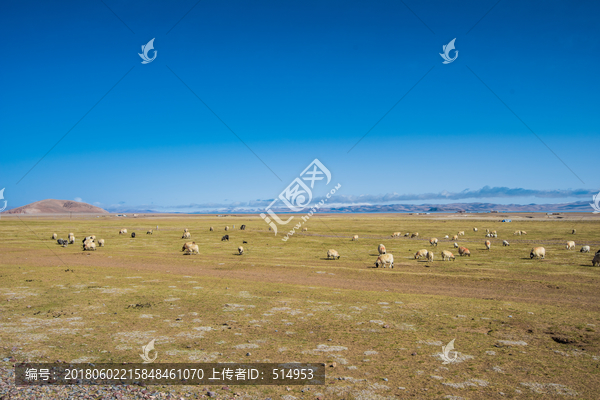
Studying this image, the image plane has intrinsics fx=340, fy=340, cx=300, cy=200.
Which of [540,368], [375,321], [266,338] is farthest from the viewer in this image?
[375,321]

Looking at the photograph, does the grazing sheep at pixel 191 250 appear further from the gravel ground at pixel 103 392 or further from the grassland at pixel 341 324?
the gravel ground at pixel 103 392

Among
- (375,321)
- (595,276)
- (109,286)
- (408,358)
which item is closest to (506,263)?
(595,276)

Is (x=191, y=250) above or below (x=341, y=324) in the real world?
above

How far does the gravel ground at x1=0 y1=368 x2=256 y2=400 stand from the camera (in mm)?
7039

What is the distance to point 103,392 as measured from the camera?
7.34 meters

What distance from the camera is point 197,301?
16.9 m

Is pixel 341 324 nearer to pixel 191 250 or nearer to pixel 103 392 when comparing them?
pixel 103 392

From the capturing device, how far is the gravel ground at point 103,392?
23.1 feet

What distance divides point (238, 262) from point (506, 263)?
995 inches

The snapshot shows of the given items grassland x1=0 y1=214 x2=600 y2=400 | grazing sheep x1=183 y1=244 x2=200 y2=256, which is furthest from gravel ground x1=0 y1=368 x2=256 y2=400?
grazing sheep x1=183 y1=244 x2=200 y2=256

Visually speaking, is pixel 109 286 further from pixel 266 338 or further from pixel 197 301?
pixel 266 338

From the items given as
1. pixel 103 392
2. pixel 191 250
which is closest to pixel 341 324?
pixel 103 392

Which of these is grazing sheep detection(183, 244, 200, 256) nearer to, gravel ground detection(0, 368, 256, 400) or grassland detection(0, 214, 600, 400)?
grassland detection(0, 214, 600, 400)

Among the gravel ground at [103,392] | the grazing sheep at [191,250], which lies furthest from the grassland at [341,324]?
the grazing sheep at [191,250]
